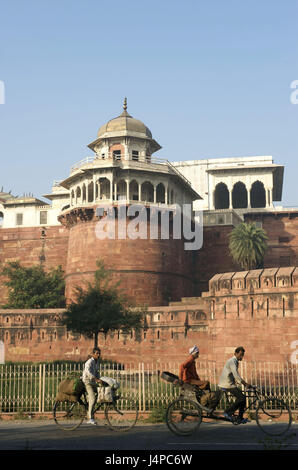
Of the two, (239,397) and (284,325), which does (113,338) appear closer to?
(284,325)

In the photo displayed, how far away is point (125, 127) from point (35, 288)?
1264 centimetres

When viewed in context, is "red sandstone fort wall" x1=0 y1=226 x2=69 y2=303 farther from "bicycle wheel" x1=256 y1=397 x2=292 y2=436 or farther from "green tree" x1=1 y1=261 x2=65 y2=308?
"bicycle wheel" x1=256 y1=397 x2=292 y2=436

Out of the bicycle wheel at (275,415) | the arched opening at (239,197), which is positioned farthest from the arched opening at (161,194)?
the bicycle wheel at (275,415)

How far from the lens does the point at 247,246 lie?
3978 cm

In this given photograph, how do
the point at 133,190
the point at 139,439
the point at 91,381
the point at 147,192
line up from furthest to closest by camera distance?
1. the point at 147,192
2. the point at 133,190
3. the point at 91,381
4. the point at 139,439

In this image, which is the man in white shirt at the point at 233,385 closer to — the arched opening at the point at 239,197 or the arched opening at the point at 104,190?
the arched opening at the point at 104,190

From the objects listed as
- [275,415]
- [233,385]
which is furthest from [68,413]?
[275,415]

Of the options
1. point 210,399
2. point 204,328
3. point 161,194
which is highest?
point 161,194

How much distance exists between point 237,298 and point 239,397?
15916 mm

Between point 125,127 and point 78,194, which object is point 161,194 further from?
point 78,194

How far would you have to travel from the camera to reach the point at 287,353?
80.1ft

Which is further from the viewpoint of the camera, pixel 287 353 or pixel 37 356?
pixel 37 356

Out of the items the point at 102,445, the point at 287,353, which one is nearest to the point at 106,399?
the point at 102,445

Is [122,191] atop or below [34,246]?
atop
